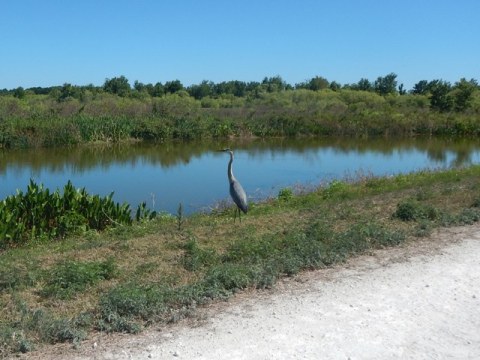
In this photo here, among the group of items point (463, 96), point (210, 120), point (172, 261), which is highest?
point (463, 96)

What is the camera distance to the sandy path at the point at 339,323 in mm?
4082

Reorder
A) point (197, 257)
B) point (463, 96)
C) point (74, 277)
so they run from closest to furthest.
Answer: point (74, 277)
point (197, 257)
point (463, 96)

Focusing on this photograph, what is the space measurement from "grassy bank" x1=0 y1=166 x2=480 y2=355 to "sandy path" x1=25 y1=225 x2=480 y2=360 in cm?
24

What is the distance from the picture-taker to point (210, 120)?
3841 centimetres

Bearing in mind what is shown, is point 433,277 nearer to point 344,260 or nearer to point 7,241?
point 344,260

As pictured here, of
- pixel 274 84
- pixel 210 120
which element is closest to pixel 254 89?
pixel 274 84

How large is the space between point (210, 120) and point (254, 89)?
34.0 metres

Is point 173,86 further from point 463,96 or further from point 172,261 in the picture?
point 172,261

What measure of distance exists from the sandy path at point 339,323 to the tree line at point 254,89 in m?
43.7

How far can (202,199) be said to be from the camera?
1548 centimetres

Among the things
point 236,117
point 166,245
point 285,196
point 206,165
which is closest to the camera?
point 166,245

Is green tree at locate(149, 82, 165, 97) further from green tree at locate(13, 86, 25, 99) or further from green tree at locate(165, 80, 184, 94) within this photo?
green tree at locate(13, 86, 25, 99)

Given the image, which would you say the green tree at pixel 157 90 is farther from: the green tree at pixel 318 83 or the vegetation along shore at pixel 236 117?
the green tree at pixel 318 83

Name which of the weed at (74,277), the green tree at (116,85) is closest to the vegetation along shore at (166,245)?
the weed at (74,277)
